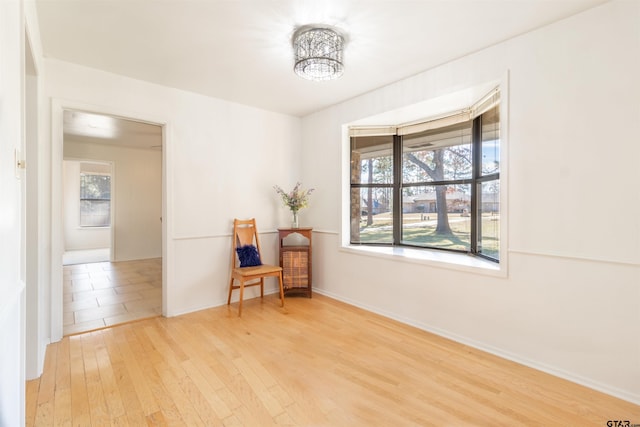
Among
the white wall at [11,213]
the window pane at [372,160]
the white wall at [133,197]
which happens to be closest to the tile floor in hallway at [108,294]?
the white wall at [133,197]

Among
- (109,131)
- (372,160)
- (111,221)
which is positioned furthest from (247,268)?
(111,221)

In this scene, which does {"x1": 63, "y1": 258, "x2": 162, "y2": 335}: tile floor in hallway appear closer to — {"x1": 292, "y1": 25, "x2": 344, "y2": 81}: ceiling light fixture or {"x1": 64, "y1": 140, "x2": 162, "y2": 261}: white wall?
{"x1": 64, "y1": 140, "x2": 162, "y2": 261}: white wall

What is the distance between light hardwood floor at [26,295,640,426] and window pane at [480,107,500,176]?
167 centimetres

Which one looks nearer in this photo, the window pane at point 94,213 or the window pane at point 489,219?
the window pane at point 489,219

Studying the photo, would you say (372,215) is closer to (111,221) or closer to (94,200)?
(111,221)

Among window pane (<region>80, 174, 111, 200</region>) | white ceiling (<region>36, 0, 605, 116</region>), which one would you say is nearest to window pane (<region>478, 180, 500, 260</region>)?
white ceiling (<region>36, 0, 605, 116</region>)

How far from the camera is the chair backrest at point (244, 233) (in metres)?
3.63

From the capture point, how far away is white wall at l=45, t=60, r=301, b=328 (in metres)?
2.78

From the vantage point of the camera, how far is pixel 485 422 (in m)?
1.66

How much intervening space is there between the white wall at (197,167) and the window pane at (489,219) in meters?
2.48

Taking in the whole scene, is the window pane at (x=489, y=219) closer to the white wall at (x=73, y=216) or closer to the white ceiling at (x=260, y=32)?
the white ceiling at (x=260, y=32)

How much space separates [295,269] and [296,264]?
66 mm

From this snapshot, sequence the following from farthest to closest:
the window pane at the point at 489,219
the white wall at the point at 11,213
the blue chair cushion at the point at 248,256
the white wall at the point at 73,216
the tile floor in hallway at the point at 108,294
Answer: the white wall at the point at 73,216 < the blue chair cushion at the point at 248,256 < the tile floor in hallway at the point at 108,294 < the window pane at the point at 489,219 < the white wall at the point at 11,213

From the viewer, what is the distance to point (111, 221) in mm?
6316
